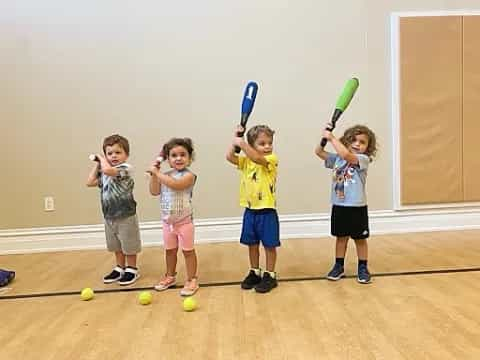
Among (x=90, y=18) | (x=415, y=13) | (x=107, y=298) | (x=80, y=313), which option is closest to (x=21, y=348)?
(x=80, y=313)

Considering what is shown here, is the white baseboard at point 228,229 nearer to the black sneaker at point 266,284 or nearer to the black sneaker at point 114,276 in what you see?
the black sneaker at point 114,276

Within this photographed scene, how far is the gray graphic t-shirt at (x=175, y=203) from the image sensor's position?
2.86 metres

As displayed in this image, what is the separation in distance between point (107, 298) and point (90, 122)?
204 centimetres

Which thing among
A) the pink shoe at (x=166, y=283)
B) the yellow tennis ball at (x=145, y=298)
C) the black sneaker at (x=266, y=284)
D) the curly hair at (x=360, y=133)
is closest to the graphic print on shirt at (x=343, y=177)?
the curly hair at (x=360, y=133)

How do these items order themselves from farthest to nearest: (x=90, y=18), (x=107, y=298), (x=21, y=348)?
(x=90, y=18), (x=107, y=298), (x=21, y=348)

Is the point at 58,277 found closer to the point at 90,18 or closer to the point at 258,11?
the point at 90,18

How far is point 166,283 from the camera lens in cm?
296

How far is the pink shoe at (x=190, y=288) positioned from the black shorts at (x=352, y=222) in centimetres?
90

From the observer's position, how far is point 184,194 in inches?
113

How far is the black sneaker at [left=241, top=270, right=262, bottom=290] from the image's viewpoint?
2.88 meters

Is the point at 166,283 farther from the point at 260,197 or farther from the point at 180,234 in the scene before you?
the point at 260,197

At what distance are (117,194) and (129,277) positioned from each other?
52 centimetres

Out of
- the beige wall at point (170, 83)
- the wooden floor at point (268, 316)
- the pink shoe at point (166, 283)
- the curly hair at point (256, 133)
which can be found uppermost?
the beige wall at point (170, 83)

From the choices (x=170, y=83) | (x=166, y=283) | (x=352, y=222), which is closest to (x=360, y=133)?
(x=352, y=222)
